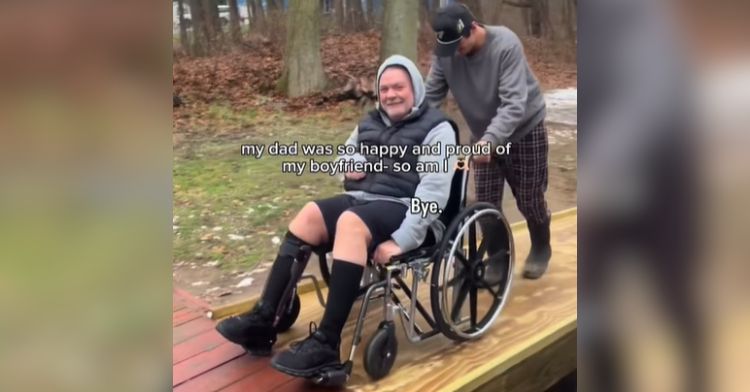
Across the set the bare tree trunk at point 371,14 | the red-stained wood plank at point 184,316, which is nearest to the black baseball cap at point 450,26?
the bare tree trunk at point 371,14

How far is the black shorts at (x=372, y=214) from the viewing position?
132 centimetres

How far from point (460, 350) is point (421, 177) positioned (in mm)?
390

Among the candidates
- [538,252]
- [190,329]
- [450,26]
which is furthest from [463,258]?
[190,329]

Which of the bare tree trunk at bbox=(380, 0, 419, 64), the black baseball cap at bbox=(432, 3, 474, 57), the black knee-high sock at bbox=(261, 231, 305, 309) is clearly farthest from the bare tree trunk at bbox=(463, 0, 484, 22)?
the black knee-high sock at bbox=(261, 231, 305, 309)

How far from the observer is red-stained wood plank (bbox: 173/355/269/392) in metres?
1.33

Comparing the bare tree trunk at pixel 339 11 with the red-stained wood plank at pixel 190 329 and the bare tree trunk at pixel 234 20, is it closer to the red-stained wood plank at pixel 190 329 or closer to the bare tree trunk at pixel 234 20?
the bare tree trunk at pixel 234 20

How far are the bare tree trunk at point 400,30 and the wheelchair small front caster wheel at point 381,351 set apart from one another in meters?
0.57

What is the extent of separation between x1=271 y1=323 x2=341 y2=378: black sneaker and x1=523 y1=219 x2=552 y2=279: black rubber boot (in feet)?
1.62

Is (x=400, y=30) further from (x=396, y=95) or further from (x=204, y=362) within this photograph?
(x=204, y=362)

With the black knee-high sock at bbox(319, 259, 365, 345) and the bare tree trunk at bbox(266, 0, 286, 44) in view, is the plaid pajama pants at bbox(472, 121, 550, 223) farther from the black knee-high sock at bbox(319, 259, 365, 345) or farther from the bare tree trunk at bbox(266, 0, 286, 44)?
the bare tree trunk at bbox(266, 0, 286, 44)

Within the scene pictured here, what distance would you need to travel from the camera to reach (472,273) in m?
1.42

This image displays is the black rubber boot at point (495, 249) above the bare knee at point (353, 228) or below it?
below
